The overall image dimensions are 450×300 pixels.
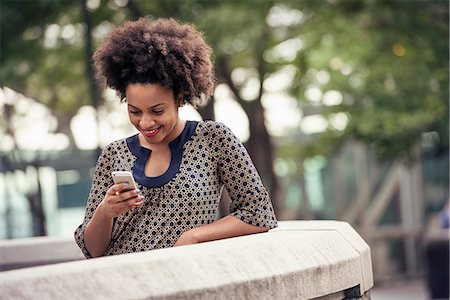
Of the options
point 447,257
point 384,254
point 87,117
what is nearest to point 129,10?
point 447,257

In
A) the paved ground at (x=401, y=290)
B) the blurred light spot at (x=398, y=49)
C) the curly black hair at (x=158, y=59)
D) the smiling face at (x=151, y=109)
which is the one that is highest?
the blurred light spot at (x=398, y=49)

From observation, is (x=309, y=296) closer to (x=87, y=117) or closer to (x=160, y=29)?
(x=160, y=29)

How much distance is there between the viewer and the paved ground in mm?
22797

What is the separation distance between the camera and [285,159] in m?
25.4

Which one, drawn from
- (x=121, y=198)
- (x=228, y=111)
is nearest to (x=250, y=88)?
(x=228, y=111)

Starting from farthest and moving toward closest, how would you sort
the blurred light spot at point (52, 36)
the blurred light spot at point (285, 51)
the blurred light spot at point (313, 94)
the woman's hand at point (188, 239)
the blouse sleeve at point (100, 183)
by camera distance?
the blurred light spot at point (313, 94)
the blurred light spot at point (285, 51)
the blurred light spot at point (52, 36)
the blouse sleeve at point (100, 183)
the woman's hand at point (188, 239)

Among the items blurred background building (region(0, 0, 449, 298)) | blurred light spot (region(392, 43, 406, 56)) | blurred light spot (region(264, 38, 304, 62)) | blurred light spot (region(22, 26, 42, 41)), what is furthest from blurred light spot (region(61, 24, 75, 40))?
blurred light spot (region(392, 43, 406, 56))

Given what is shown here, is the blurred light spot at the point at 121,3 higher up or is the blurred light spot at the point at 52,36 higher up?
the blurred light spot at the point at 121,3

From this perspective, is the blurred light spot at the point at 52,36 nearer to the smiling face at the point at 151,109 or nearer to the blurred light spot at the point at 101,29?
the blurred light spot at the point at 101,29

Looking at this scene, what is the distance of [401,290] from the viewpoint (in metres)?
25.3

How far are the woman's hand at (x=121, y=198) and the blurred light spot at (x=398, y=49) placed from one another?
14.1 m

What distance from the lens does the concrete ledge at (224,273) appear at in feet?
11.1

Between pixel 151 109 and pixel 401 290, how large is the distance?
20.9 m

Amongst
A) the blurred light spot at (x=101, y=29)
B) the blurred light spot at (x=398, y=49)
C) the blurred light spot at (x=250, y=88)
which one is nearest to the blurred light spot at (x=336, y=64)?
the blurred light spot at (x=398, y=49)
